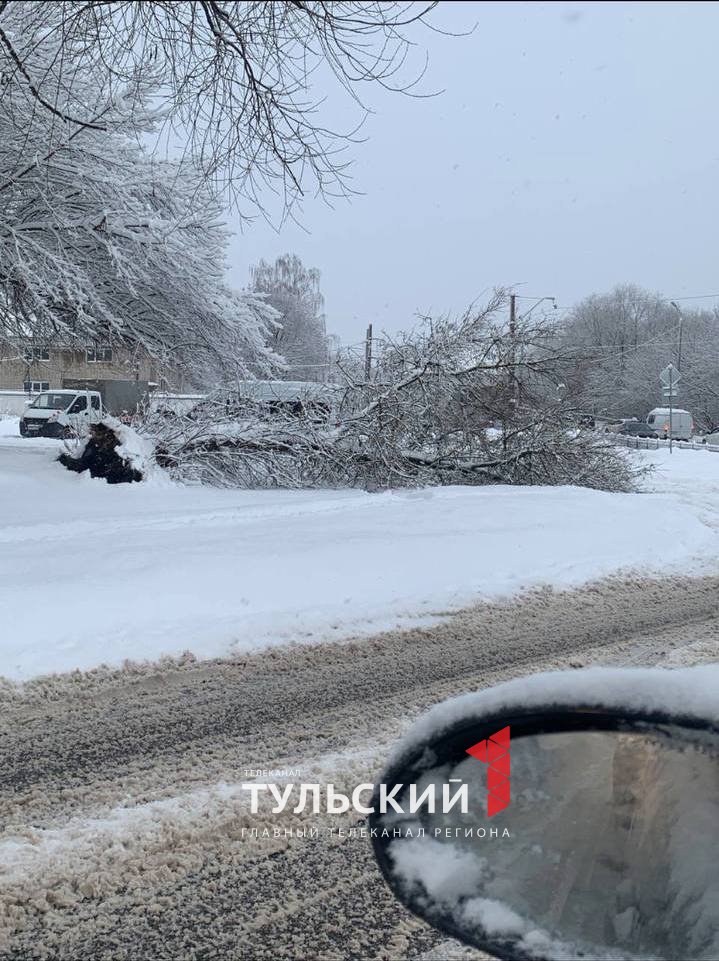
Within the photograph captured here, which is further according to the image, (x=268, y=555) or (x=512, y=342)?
(x=512, y=342)

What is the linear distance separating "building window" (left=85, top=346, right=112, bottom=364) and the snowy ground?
9.15 feet

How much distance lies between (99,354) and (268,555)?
9.99 m

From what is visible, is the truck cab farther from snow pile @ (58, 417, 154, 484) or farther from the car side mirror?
the car side mirror

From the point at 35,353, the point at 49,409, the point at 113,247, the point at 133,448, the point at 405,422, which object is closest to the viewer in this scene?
the point at 113,247

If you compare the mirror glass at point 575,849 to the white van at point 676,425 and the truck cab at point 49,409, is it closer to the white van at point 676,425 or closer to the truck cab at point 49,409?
the truck cab at point 49,409

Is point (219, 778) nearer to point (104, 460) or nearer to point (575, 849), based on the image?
point (575, 849)

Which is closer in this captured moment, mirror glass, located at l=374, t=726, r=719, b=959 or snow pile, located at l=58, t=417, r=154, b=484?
mirror glass, located at l=374, t=726, r=719, b=959

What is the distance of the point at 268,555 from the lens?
28.1 feet

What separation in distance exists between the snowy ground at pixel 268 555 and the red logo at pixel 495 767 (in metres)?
4.66

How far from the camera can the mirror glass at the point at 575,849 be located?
53.2 inches

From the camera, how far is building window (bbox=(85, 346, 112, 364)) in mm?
16578

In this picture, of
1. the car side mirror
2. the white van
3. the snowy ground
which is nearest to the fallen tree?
the snowy ground

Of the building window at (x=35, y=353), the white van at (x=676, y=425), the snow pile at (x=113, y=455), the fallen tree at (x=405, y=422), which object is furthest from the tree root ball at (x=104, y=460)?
the white van at (x=676, y=425)

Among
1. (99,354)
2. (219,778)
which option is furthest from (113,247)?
(219,778)
